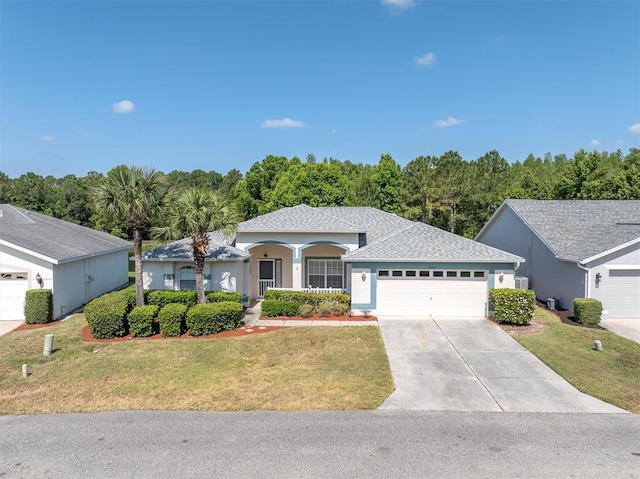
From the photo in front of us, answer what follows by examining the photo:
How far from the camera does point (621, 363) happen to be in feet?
35.6

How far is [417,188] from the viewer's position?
3588 cm

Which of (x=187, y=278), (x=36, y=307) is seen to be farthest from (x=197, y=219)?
(x=36, y=307)

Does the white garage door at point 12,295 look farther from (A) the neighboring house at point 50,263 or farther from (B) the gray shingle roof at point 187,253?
(B) the gray shingle roof at point 187,253

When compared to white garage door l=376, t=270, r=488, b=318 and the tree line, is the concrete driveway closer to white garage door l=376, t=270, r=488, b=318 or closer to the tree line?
white garage door l=376, t=270, r=488, b=318

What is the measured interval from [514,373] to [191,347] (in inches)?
370

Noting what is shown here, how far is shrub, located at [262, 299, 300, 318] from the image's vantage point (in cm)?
1612

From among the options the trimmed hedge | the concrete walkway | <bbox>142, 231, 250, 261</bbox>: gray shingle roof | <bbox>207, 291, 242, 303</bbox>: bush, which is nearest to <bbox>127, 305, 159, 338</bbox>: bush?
<bbox>207, 291, 242, 303</bbox>: bush

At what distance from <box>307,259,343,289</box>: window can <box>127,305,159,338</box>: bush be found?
827cm

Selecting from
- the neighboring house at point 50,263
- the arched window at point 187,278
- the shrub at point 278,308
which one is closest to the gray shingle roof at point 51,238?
the neighboring house at point 50,263

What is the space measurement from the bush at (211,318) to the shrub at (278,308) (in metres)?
1.98

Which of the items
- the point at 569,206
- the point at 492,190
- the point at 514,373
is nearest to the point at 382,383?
the point at 514,373

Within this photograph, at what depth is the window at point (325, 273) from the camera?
1986 centimetres

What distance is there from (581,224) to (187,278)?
20.5 metres

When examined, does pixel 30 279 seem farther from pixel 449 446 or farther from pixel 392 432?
pixel 449 446
